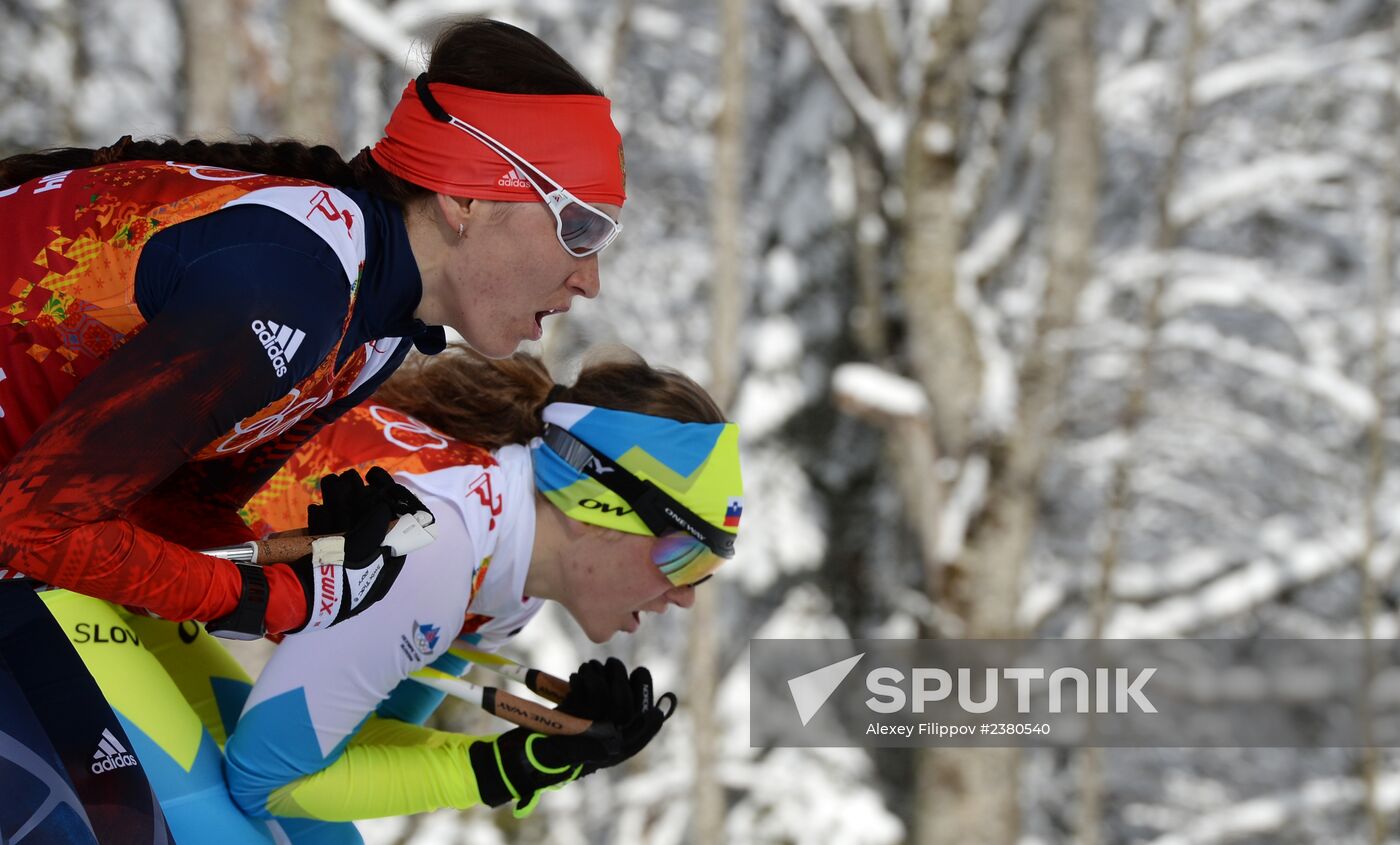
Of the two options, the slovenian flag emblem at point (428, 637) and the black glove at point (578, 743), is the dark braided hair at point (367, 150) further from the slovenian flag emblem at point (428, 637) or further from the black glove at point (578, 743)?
the black glove at point (578, 743)

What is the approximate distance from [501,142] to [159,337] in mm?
579

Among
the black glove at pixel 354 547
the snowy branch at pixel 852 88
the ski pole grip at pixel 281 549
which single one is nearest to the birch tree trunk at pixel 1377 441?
the snowy branch at pixel 852 88

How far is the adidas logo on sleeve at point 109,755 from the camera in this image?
5.83 feet

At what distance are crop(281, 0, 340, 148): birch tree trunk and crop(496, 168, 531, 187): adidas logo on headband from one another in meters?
4.68

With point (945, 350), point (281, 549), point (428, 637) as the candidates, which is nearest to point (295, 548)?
point (281, 549)

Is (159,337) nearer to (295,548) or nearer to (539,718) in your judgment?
(295,548)

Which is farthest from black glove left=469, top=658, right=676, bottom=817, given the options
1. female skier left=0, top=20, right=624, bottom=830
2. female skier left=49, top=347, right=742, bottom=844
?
female skier left=0, top=20, right=624, bottom=830

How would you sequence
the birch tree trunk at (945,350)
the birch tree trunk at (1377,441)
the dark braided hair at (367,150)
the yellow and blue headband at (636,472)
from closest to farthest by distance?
the dark braided hair at (367,150), the yellow and blue headband at (636,472), the birch tree trunk at (1377,441), the birch tree trunk at (945,350)

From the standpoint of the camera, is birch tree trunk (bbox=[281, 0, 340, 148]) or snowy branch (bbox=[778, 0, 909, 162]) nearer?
birch tree trunk (bbox=[281, 0, 340, 148])

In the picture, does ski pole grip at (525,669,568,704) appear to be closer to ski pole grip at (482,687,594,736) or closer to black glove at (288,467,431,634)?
ski pole grip at (482,687,594,736)

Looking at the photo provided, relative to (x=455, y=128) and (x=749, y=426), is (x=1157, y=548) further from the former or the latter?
(x=455, y=128)

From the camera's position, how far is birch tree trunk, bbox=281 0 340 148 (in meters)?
6.47

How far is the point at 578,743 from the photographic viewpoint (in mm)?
2441

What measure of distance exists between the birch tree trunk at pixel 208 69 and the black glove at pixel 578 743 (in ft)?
16.6
